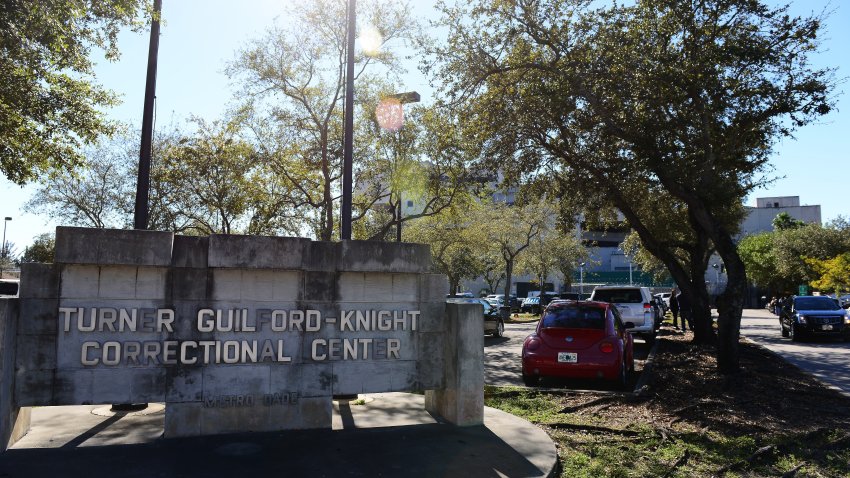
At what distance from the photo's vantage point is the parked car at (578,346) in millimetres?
10406

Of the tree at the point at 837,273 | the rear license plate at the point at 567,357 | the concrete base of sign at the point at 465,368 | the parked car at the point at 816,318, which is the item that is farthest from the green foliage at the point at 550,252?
the concrete base of sign at the point at 465,368

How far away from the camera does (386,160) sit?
22.0 metres

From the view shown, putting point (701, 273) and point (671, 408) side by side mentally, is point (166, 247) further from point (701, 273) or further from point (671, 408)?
point (701, 273)

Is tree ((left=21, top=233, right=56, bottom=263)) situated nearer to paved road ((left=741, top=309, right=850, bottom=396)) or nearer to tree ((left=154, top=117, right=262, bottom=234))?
tree ((left=154, top=117, right=262, bottom=234))

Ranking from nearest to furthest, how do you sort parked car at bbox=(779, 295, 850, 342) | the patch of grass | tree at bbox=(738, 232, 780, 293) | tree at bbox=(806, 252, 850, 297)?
1. the patch of grass
2. parked car at bbox=(779, 295, 850, 342)
3. tree at bbox=(806, 252, 850, 297)
4. tree at bbox=(738, 232, 780, 293)

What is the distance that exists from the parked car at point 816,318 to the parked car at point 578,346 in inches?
554

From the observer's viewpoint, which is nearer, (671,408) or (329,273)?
(329,273)

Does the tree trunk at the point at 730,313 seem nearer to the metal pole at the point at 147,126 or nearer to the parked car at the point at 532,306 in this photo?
the metal pole at the point at 147,126

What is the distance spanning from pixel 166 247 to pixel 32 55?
25.7 feet

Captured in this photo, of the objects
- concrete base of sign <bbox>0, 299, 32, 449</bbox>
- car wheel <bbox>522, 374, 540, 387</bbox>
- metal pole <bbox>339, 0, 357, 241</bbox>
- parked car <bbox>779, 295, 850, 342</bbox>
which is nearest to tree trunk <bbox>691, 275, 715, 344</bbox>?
parked car <bbox>779, 295, 850, 342</bbox>

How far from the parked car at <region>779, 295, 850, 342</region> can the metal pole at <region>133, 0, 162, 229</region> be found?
22064 millimetres

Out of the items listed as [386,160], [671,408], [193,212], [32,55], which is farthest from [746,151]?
[193,212]

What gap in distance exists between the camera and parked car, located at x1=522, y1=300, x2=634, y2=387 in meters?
10.4

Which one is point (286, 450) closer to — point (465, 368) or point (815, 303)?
point (465, 368)
